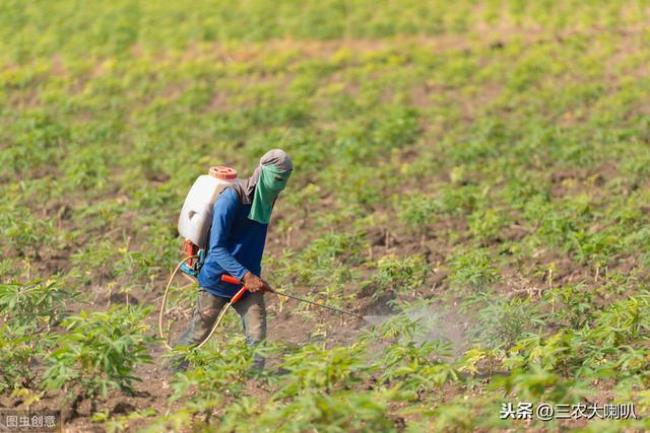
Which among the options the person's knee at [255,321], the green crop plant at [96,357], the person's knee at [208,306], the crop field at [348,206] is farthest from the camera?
the person's knee at [208,306]

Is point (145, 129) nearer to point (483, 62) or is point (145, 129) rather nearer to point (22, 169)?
point (22, 169)

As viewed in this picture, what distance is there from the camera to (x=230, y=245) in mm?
7746

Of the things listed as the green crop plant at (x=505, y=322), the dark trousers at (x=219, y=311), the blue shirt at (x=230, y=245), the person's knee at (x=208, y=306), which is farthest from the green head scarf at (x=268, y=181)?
the green crop plant at (x=505, y=322)

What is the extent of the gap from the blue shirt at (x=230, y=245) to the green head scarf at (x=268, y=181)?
119 millimetres

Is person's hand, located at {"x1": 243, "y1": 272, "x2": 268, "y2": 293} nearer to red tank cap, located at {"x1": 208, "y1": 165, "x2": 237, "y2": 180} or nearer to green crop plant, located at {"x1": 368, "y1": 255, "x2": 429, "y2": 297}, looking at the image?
red tank cap, located at {"x1": 208, "y1": 165, "x2": 237, "y2": 180}

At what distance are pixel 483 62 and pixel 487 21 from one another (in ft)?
7.85

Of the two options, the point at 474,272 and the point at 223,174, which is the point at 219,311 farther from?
the point at 474,272

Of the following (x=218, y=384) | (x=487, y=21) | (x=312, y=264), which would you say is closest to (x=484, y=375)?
(x=218, y=384)

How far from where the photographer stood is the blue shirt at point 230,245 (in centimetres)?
756

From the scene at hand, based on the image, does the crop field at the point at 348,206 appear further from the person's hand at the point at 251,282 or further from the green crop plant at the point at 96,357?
the person's hand at the point at 251,282

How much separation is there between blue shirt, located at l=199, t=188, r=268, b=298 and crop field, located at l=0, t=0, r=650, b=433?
1.61ft

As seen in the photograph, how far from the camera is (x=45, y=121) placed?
46.9 feet

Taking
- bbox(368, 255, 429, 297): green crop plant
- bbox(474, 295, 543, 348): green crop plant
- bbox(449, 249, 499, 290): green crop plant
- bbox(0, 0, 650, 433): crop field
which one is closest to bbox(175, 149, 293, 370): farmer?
bbox(0, 0, 650, 433): crop field

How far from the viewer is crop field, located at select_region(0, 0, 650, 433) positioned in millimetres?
6758
